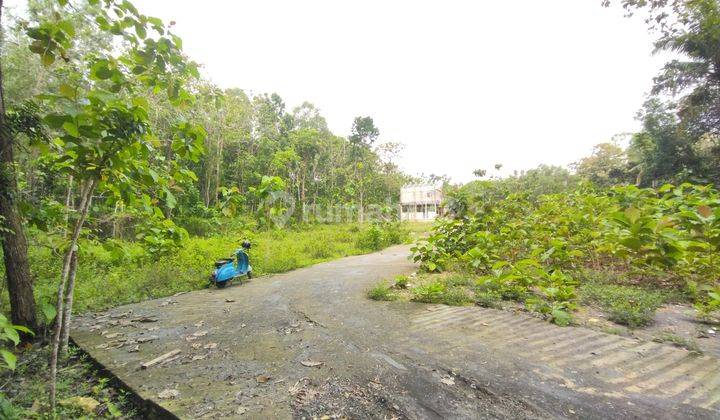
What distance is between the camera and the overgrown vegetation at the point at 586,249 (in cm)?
329

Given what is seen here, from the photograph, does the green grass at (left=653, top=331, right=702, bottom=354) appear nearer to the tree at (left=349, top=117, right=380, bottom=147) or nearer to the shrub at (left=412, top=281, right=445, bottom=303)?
the shrub at (left=412, top=281, right=445, bottom=303)

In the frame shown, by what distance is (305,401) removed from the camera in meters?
2.09

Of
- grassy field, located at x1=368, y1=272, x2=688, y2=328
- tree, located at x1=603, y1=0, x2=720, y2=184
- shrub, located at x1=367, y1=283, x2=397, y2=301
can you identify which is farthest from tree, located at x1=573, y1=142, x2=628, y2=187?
shrub, located at x1=367, y1=283, x2=397, y2=301

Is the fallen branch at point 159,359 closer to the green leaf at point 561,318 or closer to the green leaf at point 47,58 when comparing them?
the green leaf at point 47,58

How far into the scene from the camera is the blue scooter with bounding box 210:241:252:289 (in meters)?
5.84

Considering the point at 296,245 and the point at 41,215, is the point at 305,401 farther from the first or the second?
the point at 296,245

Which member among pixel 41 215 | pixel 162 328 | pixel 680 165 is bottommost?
pixel 162 328

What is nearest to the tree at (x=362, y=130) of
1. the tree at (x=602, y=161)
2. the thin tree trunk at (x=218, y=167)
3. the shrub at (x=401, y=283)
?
the thin tree trunk at (x=218, y=167)

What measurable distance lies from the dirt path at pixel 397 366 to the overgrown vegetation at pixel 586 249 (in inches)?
27.7

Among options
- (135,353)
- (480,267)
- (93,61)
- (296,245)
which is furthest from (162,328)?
(296,245)

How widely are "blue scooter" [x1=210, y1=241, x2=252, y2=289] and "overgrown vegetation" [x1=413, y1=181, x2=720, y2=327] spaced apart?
3.51 m

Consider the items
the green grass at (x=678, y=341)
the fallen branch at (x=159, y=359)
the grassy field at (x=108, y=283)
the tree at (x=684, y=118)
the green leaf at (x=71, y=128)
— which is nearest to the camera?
the green leaf at (x=71, y=128)

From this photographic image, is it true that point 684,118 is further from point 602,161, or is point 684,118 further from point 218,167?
point 218,167

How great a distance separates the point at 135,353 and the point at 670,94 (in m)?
21.3
